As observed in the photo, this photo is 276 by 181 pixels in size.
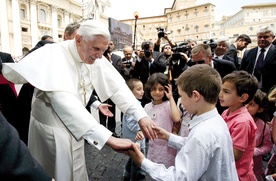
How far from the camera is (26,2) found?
37594mm

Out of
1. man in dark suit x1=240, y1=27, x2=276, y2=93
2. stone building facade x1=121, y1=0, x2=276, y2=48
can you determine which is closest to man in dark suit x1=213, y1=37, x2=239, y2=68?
man in dark suit x1=240, y1=27, x2=276, y2=93

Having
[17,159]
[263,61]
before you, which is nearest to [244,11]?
[263,61]

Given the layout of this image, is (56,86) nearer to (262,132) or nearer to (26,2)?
(262,132)

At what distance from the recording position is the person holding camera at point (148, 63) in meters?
4.72

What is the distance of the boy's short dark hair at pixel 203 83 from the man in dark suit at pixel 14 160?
97cm

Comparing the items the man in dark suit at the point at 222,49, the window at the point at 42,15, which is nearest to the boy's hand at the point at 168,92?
the man in dark suit at the point at 222,49

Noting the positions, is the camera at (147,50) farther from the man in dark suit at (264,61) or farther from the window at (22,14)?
the window at (22,14)

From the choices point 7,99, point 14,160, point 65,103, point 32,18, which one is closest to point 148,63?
point 7,99

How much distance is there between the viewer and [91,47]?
70.4 inches

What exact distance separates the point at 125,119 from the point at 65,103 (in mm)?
1510

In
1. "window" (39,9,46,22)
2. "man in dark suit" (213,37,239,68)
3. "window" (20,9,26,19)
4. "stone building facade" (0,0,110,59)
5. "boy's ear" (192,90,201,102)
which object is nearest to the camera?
"boy's ear" (192,90,201,102)

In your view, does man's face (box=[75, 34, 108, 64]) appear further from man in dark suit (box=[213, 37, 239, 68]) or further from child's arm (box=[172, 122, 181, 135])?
man in dark suit (box=[213, 37, 239, 68])

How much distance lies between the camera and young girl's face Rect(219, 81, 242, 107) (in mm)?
2029

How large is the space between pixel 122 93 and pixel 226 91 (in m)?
0.99
